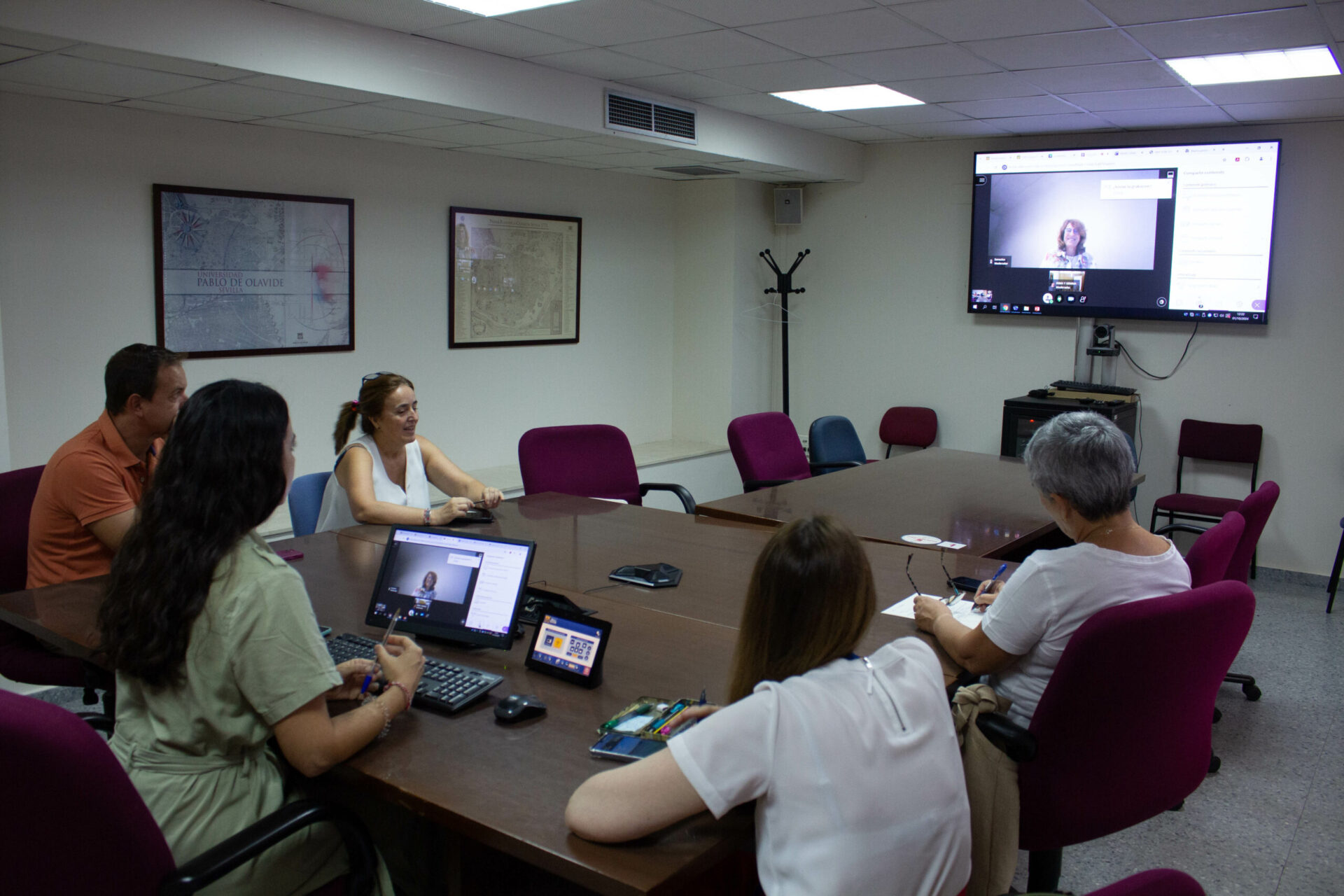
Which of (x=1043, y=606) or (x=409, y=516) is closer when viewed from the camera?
(x=1043, y=606)

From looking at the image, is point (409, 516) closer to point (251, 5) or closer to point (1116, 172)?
point (251, 5)

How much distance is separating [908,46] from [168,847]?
3.72 meters

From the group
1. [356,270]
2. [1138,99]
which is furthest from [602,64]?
[1138,99]

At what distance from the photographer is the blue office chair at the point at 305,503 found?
3.55 metres

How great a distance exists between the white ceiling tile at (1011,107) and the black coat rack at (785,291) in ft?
5.79

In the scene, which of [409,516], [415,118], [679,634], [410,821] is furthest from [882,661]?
[415,118]

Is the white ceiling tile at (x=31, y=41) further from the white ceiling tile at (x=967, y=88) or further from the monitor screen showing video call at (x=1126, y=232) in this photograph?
the monitor screen showing video call at (x=1126, y=232)

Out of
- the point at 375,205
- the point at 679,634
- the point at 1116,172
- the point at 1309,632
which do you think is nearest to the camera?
the point at 679,634

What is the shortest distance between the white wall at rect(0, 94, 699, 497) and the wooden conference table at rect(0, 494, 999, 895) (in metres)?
1.64

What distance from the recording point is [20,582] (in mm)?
2840

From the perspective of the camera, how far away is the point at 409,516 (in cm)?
326

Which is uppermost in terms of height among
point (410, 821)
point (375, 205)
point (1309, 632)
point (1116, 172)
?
point (1116, 172)

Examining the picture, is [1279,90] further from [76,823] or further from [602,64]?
[76,823]

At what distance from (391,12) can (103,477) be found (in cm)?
193
